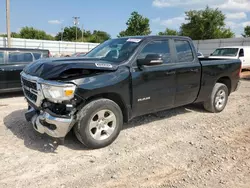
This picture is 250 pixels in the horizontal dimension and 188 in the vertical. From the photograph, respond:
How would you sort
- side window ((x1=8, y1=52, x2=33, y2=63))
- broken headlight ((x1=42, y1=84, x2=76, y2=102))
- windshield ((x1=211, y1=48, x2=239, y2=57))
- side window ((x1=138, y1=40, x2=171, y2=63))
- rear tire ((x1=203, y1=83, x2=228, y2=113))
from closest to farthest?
1. broken headlight ((x1=42, y1=84, x2=76, y2=102))
2. side window ((x1=138, y1=40, x2=171, y2=63))
3. rear tire ((x1=203, y1=83, x2=228, y2=113))
4. side window ((x1=8, y1=52, x2=33, y2=63))
5. windshield ((x1=211, y1=48, x2=239, y2=57))

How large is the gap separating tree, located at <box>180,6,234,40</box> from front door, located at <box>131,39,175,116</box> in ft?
124

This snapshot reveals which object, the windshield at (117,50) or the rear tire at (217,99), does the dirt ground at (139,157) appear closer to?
the rear tire at (217,99)

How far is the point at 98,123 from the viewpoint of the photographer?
13.1 ft

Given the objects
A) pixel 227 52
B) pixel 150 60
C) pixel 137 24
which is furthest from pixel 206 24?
pixel 150 60

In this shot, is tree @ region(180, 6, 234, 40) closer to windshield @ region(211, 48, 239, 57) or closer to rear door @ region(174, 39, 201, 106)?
windshield @ region(211, 48, 239, 57)

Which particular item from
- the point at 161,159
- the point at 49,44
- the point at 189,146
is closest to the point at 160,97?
the point at 189,146

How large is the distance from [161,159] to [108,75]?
1.55 m

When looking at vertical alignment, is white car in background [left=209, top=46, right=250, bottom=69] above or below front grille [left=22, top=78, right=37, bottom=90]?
above

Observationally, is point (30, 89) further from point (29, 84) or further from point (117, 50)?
point (117, 50)

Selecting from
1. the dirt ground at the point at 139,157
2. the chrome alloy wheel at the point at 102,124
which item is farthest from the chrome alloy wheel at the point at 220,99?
the chrome alloy wheel at the point at 102,124

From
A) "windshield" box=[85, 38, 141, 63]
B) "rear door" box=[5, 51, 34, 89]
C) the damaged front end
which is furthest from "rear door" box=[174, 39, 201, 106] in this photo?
"rear door" box=[5, 51, 34, 89]

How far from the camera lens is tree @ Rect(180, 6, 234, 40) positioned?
39.9 m

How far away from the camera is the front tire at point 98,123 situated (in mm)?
3766

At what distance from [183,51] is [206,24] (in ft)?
124
